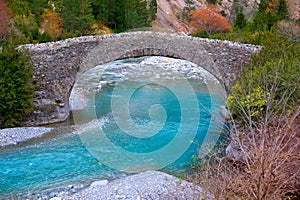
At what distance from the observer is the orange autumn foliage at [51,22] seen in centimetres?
2607

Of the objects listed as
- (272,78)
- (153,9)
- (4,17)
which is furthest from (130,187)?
(153,9)

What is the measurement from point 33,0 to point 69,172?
22.6 metres

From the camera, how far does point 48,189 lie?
8.50 meters

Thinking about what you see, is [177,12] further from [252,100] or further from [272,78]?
[252,100]

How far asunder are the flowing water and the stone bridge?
5.30ft

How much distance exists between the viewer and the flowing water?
29.6ft

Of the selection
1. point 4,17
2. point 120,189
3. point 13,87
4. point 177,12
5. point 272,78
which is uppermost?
point 272,78

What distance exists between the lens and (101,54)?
14.8 m

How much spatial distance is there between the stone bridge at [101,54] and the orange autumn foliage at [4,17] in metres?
7.54

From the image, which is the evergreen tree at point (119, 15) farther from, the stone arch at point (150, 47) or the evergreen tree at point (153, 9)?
the stone arch at point (150, 47)

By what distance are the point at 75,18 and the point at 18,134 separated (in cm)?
1646

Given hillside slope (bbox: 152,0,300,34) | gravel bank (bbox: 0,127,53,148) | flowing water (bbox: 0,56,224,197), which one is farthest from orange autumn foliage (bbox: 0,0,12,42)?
hillside slope (bbox: 152,0,300,34)

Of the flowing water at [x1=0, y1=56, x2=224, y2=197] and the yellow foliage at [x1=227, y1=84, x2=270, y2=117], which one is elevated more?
the yellow foliage at [x1=227, y1=84, x2=270, y2=117]

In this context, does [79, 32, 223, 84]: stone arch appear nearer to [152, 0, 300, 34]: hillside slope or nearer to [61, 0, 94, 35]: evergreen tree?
[61, 0, 94, 35]: evergreen tree
